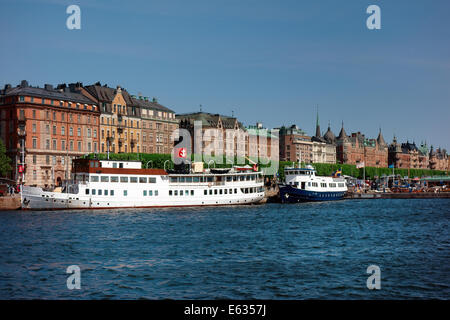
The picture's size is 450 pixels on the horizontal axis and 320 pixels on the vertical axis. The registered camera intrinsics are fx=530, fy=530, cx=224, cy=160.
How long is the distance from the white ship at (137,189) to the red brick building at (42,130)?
1044 inches

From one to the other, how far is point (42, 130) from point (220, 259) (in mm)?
79682

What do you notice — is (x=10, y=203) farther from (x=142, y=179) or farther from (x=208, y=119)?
(x=208, y=119)

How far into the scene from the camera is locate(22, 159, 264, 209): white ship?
67.1 m

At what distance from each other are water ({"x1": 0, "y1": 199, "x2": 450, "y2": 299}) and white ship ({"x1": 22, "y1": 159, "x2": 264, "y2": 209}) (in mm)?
15150

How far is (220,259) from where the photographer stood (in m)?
29.9

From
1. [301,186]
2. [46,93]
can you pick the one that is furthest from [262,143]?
[46,93]

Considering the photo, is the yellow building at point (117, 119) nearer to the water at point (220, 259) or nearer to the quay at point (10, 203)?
the quay at point (10, 203)

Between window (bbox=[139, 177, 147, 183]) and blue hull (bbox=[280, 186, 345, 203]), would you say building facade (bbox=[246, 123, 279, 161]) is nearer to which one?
blue hull (bbox=[280, 186, 345, 203])

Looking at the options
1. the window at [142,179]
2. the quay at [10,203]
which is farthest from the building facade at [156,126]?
the quay at [10,203]

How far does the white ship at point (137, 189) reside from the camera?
220 feet

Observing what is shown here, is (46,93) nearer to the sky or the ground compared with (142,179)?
nearer to the sky
